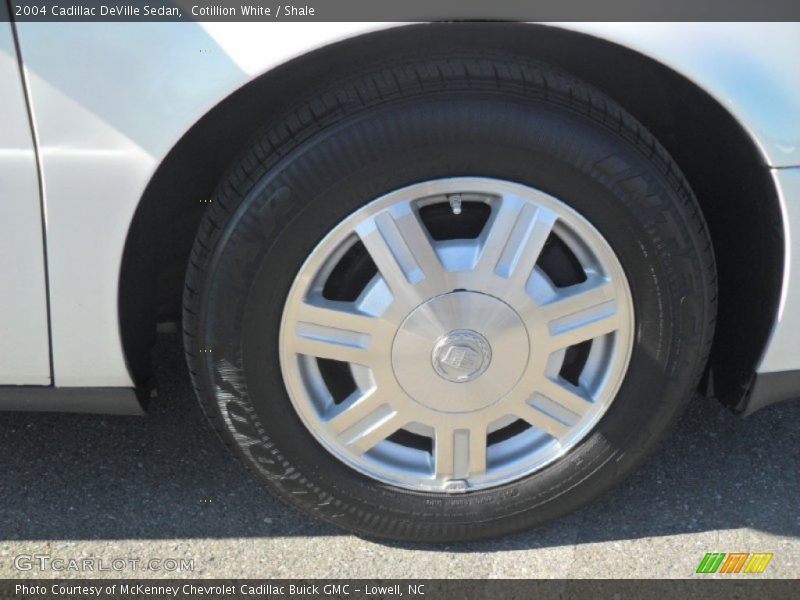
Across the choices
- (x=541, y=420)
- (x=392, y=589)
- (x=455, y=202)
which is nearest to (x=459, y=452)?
(x=541, y=420)

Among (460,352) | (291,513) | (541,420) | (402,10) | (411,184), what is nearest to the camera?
(402,10)

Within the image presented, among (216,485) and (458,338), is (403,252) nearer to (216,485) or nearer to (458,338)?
(458,338)

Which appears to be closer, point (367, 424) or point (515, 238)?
point (515, 238)

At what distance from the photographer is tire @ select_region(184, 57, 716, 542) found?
1.68 meters

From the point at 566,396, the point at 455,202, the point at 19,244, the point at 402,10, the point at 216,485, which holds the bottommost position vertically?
the point at 216,485

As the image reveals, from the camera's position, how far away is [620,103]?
6.46 feet

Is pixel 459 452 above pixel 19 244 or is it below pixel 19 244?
below

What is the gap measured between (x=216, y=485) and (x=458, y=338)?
757mm

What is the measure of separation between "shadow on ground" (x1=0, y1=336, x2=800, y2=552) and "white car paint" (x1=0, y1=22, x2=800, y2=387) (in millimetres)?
650

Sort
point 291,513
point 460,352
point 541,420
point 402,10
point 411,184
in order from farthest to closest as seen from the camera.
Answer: point 291,513 < point 541,420 < point 460,352 < point 411,184 < point 402,10

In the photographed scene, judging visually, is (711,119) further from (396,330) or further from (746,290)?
(396,330)

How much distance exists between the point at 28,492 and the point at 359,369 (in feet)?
2.97

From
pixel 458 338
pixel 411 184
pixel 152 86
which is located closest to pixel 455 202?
pixel 411 184

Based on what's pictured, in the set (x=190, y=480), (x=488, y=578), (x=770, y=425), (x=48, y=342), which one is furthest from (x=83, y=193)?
(x=770, y=425)
